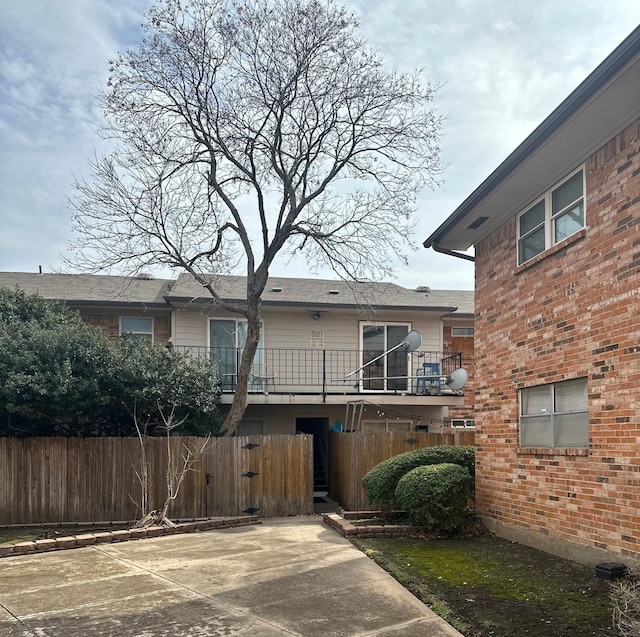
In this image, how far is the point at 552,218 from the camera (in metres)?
8.47

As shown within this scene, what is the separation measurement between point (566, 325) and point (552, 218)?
1.54 metres

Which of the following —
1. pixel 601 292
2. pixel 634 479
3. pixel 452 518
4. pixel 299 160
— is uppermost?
pixel 299 160

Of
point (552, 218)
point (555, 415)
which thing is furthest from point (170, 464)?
point (552, 218)

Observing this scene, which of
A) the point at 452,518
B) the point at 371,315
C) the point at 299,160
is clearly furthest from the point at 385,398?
the point at 452,518

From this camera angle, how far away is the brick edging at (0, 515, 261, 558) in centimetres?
898

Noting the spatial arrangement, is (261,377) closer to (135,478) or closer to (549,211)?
(135,478)

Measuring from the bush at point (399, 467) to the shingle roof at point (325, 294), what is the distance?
6.28 m

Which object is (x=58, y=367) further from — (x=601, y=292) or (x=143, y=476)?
(x=601, y=292)

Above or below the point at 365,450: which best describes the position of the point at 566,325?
above

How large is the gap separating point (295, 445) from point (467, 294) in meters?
10.7

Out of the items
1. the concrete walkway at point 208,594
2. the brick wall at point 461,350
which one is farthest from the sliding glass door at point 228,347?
the concrete walkway at point 208,594

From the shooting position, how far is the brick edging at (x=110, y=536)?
8.98 meters

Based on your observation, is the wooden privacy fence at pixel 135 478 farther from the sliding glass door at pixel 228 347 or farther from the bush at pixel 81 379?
the sliding glass door at pixel 228 347

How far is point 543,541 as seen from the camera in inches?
320
